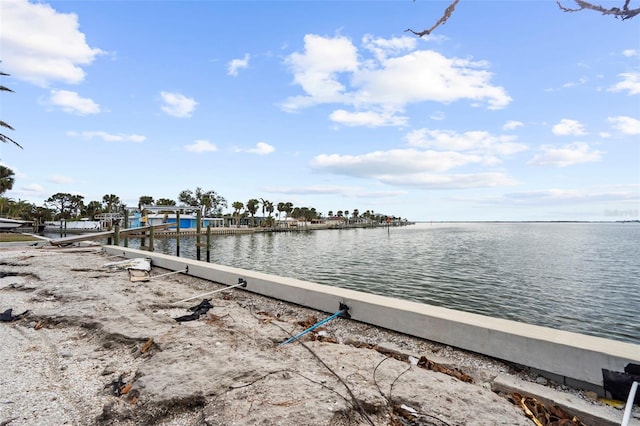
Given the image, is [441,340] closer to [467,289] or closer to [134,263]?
[134,263]

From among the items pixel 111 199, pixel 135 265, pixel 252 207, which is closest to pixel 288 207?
pixel 252 207

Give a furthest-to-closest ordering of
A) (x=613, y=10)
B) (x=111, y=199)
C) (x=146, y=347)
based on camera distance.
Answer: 1. (x=111, y=199)
2. (x=146, y=347)
3. (x=613, y=10)

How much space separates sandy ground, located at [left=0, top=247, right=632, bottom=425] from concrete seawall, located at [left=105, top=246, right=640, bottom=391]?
0.21 m

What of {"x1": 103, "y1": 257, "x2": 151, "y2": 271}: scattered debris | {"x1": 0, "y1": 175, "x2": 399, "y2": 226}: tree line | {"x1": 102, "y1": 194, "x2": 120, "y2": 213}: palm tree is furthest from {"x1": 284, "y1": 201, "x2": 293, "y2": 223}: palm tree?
{"x1": 103, "y1": 257, "x2": 151, "y2": 271}: scattered debris

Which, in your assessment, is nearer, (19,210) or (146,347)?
(146,347)

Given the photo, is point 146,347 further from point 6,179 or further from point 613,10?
point 6,179

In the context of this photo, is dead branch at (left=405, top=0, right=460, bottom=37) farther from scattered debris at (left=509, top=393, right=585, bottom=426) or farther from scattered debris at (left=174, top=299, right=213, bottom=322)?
scattered debris at (left=174, top=299, right=213, bottom=322)

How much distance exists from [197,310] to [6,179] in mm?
57130

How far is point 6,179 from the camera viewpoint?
148ft

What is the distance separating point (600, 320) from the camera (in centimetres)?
1241

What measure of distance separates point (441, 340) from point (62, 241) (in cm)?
2691

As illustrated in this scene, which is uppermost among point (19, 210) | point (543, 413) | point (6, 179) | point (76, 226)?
point (6, 179)

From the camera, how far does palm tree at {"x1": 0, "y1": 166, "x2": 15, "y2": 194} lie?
146 ft

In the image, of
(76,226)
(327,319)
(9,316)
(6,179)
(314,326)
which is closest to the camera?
(314,326)
